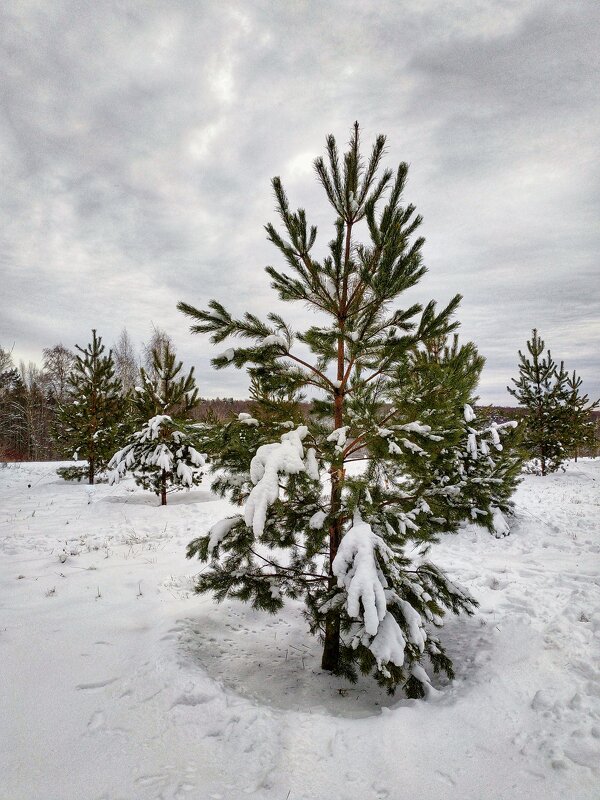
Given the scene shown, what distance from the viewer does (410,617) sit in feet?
10.4

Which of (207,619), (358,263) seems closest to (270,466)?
(358,263)

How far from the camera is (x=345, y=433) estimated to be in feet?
11.9

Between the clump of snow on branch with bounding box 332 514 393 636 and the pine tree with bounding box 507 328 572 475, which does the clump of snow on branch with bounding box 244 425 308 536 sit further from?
the pine tree with bounding box 507 328 572 475

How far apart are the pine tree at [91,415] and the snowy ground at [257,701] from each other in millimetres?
9012

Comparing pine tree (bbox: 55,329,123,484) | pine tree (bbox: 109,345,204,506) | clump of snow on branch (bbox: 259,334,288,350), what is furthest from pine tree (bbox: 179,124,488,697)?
pine tree (bbox: 55,329,123,484)

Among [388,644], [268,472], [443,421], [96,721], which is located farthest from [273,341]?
[96,721]

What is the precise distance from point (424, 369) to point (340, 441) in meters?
1.16

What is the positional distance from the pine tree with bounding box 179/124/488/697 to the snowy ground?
52cm

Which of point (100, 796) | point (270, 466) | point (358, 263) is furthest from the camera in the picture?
point (358, 263)

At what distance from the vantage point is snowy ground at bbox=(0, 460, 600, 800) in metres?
2.49

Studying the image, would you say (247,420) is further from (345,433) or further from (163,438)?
(163,438)

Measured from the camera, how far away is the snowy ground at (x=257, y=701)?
2486 mm

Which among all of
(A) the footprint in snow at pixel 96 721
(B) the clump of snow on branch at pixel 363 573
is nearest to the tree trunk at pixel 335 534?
(B) the clump of snow on branch at pixel 363 573

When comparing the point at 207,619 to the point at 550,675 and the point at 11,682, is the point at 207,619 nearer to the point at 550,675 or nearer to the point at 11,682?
the point at 11,682
